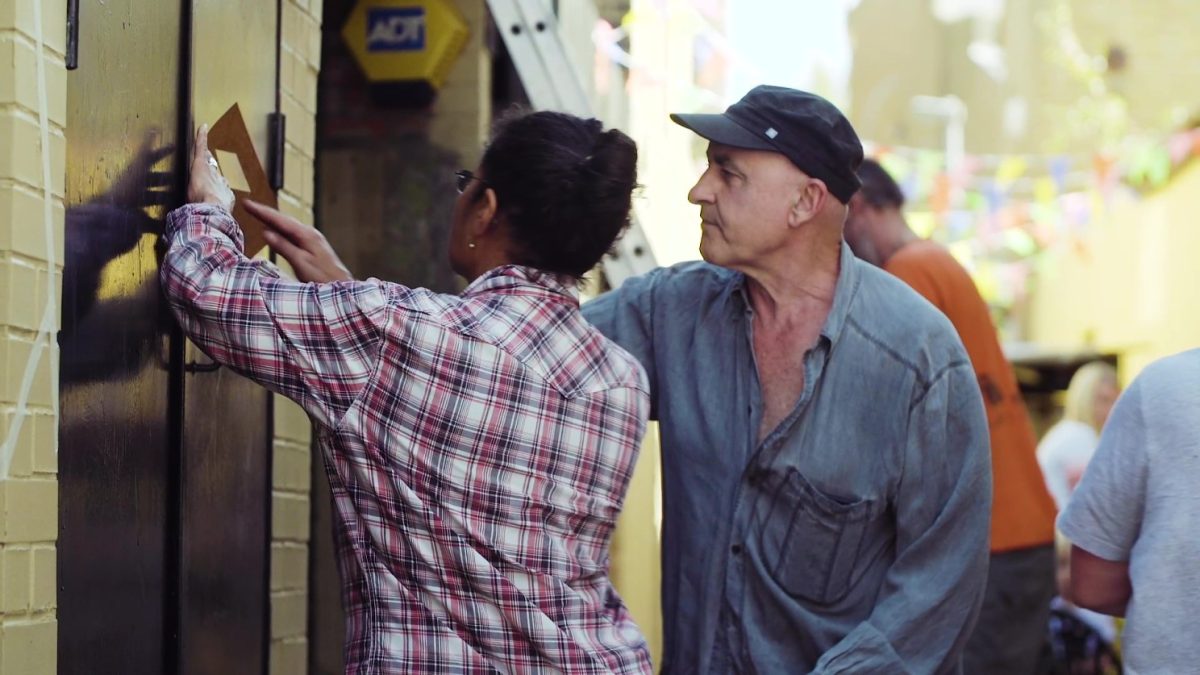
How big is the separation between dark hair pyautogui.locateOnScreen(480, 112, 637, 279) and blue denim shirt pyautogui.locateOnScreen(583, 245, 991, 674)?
0.63 m

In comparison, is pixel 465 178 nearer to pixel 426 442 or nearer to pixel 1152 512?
pixel 426 442

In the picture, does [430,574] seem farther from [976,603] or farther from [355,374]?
[976,603]

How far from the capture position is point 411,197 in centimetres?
551

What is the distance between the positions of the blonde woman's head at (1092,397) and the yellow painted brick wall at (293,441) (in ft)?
20.1

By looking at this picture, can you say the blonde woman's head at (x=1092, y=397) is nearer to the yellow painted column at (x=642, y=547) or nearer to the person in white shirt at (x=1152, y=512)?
the yellow painted column at (x=642, y=547)

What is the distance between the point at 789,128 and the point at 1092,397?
20.4ft

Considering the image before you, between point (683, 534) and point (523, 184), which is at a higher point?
point (523, 184)

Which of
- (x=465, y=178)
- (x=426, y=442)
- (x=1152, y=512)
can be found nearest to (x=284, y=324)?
(x=426, y=442)

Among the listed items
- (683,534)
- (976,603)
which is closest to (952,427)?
(976,603)

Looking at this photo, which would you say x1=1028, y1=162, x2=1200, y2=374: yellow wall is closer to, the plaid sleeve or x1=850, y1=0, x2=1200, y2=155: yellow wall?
x1=850, y1=0, x2=1200, y2=155: yellow wall

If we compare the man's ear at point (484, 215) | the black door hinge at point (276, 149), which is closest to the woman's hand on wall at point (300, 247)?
the man's ear at point (484, 215)

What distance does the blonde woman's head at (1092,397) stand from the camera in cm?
908

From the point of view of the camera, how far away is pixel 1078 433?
348 inches

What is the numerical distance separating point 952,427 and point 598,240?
932 millimetres
